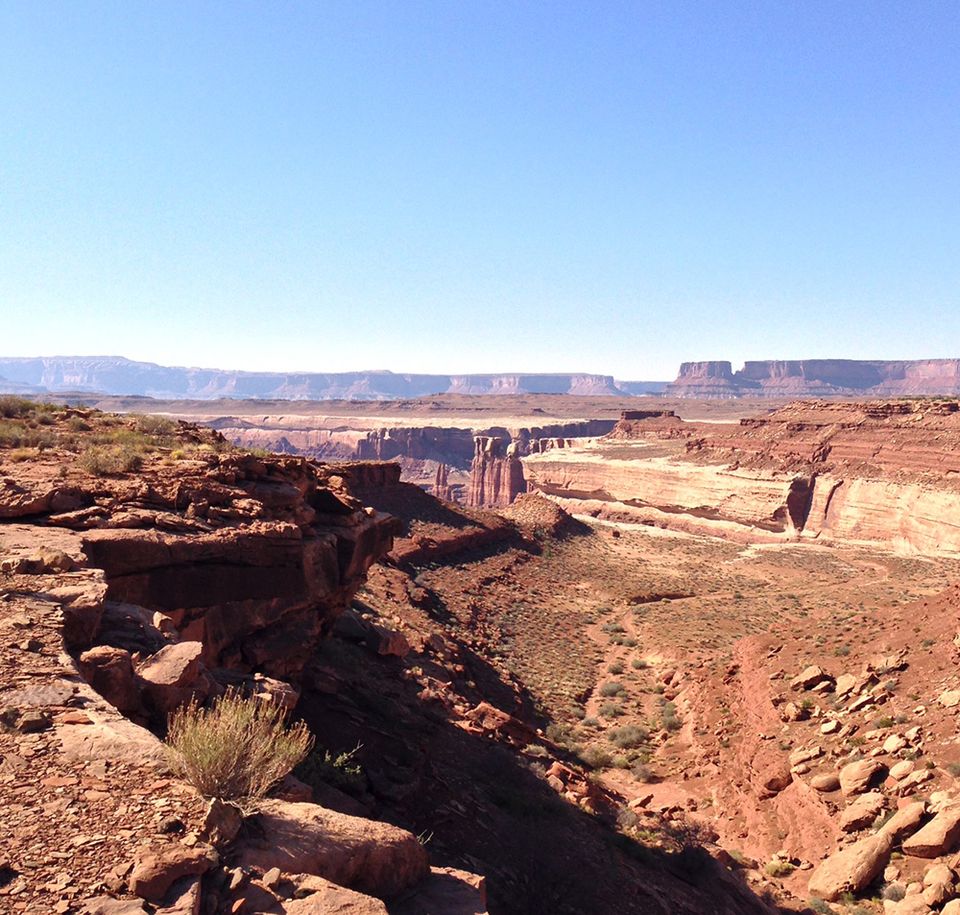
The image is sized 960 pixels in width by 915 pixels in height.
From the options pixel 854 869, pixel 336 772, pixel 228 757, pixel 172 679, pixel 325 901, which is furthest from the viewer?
pixel 854 869

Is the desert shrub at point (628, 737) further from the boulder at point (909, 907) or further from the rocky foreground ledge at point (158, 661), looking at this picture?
the rocky foreground ledge at point (158, 661)

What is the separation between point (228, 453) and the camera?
1324 centimetres

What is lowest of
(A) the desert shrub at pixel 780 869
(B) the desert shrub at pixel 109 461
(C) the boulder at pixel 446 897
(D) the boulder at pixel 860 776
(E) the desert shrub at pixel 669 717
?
(E) the desert shrub at pixel 669 717

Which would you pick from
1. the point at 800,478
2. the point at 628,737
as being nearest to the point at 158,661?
the point at 628,737

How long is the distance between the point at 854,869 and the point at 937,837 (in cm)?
121

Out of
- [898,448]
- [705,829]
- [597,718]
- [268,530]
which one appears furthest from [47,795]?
[898,448]

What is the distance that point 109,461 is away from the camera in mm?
10938

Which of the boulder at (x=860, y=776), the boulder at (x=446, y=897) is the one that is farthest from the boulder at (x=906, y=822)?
the boulder at (x=446, y=897)

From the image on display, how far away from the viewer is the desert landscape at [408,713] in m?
4.24

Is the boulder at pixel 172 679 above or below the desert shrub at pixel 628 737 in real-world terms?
above

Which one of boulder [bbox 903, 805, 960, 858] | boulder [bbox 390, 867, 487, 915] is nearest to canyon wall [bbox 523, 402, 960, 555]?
boulder [bbox 903, 805, 960, 858]

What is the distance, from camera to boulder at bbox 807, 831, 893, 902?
9.99 meters

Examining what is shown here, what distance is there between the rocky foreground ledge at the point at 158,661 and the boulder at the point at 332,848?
0.04ft

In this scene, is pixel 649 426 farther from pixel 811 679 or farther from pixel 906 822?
pixel 906 822
